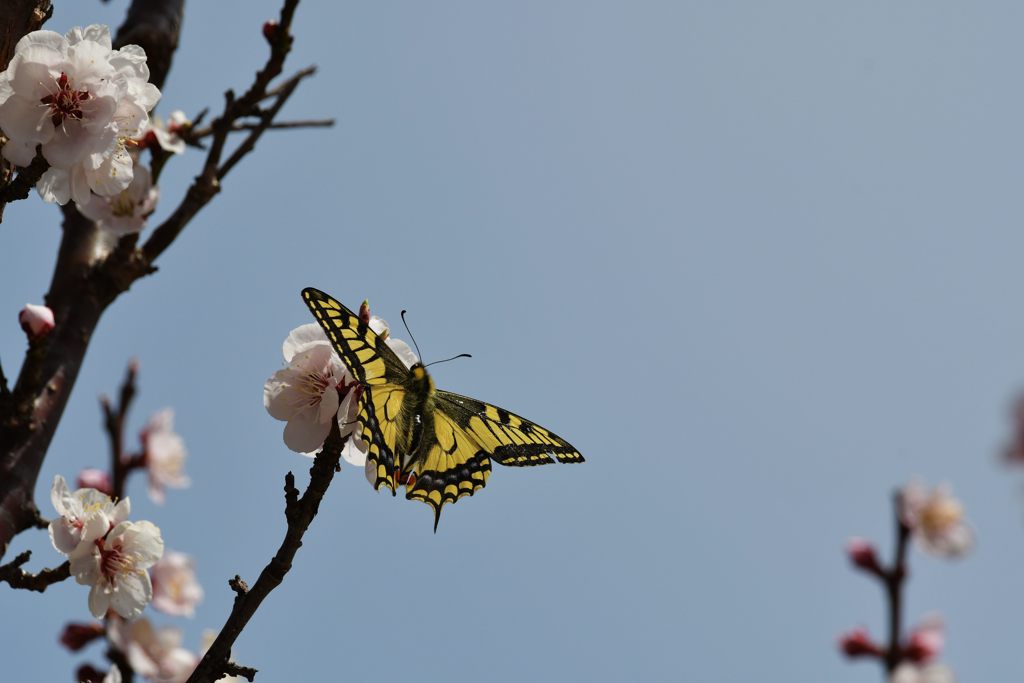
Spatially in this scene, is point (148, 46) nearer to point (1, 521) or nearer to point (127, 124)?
point (127, 124)

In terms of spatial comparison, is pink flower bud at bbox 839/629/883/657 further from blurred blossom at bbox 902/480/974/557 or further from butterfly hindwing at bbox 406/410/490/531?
butterfly hindwing at bbox 406/410/490/531

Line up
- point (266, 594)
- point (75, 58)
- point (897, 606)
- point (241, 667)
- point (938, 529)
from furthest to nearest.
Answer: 1. point (75, 58)
2. point (241, 667)
3. point (266, 594)
4. point (938, 529)
5. point (897, 606)

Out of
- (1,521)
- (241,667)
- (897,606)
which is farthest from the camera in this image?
(1,521)

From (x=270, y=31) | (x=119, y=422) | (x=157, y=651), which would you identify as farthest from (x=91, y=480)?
(x=270, y=31)

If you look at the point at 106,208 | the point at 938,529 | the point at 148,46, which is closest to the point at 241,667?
the point at 938,529

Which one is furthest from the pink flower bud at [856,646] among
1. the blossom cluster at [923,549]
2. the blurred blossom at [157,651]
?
the blurred blossom at [157,651]
